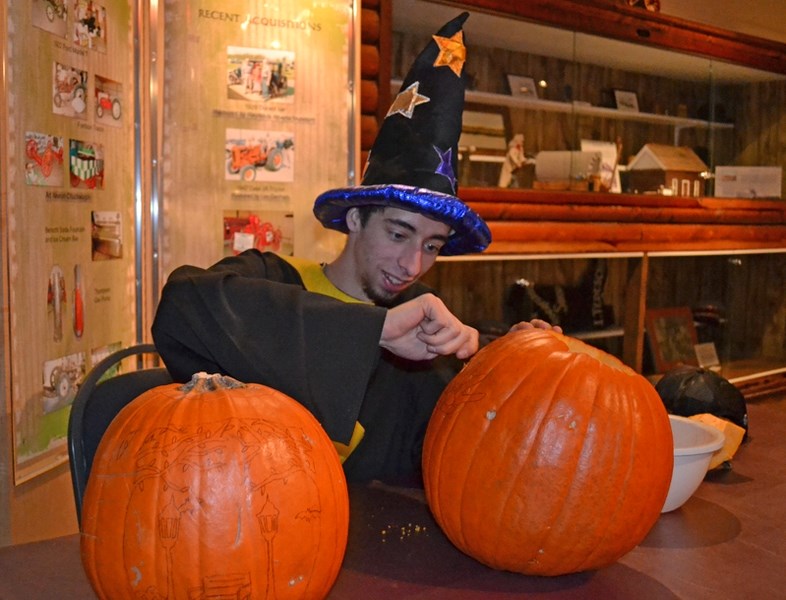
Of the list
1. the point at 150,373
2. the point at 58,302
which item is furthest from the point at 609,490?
the point at 58,302

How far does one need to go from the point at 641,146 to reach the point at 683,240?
0.66 metres

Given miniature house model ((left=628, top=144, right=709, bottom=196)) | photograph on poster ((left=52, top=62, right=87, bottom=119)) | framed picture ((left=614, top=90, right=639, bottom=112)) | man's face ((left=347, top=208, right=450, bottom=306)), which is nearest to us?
man's face ((left=347, top=208, right=450, bottom=306))

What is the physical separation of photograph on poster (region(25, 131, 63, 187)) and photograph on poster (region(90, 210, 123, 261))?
0.78ft

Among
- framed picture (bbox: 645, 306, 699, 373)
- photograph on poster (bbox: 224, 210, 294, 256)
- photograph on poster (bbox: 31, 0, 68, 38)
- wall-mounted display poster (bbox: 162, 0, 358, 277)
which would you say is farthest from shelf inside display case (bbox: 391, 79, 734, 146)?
photograph on poster (bbox: 31, 0, 68, 38)

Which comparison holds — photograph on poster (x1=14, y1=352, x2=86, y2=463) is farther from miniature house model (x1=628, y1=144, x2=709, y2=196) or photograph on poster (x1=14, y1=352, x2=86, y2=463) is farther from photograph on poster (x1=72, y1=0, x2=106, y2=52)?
miniature house model (x1=628, y1=144, x2=709, y2=196)

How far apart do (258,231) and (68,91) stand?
947 millimetres

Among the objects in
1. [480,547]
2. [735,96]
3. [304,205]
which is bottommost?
[480,547]

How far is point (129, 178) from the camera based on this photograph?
2.78 meters

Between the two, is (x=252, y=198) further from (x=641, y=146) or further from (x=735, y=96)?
(x=735, y=96)

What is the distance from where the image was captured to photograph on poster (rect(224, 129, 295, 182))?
3051 millimetres

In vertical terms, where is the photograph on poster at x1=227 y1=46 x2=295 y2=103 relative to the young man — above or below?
above

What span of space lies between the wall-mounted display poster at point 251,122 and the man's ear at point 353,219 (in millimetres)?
1265

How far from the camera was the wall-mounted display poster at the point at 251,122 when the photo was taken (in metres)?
2.92

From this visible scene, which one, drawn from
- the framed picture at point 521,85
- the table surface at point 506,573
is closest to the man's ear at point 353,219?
the table surface at point 506,573
